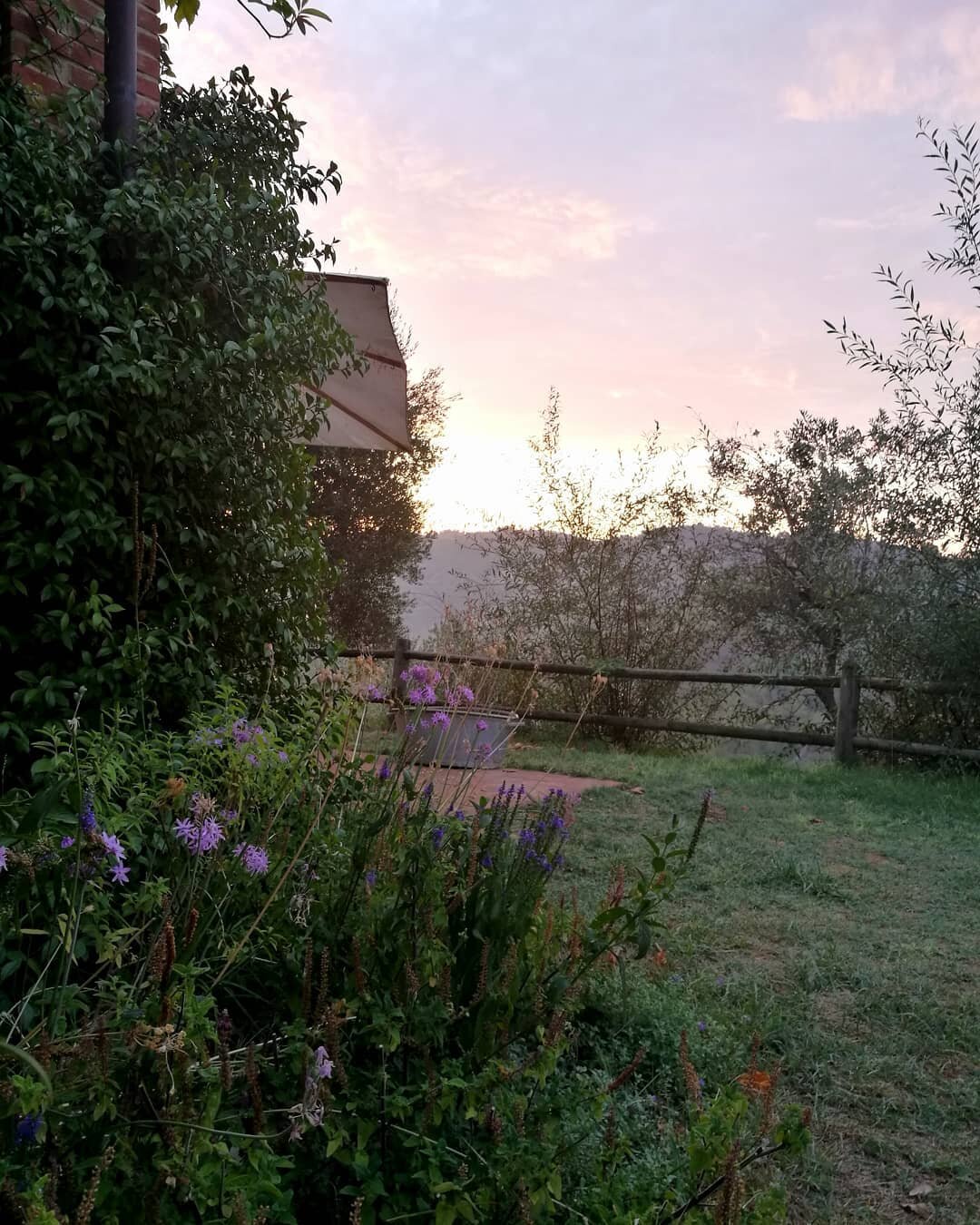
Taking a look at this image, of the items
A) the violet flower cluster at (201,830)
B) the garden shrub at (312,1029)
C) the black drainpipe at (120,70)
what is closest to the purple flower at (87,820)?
the garden shrub at (312,1029)

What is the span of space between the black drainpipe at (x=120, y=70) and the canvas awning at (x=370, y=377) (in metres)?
1.84

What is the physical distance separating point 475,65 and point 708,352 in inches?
119

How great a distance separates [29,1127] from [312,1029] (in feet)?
1.46

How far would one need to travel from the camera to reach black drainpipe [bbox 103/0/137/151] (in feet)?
9.34

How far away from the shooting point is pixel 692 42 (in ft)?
17.9

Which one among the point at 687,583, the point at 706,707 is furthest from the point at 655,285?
the point at 706,707

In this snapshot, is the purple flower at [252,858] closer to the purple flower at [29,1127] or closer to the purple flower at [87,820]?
the purple flower at [87,820]

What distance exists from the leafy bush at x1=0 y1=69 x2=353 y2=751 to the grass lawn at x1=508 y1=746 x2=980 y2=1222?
1.94 metres

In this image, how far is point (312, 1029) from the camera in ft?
4.60

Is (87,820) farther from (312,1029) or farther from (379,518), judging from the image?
(379,518)

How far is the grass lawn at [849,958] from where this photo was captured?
80.4 inches

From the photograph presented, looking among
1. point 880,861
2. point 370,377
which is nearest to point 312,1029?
point 370,377

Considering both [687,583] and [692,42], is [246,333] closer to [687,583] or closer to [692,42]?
[692,42]

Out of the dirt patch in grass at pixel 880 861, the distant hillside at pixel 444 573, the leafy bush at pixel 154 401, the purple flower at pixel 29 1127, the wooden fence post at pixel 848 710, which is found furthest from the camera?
the distant hillside at pixel 444 573
